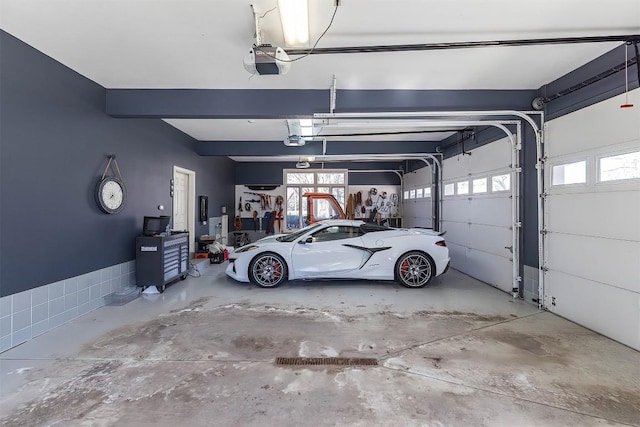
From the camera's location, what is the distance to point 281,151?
743 cm

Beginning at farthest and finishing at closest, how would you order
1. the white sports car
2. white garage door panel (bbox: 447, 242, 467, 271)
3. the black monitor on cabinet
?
white garage door panel (bbox: 447, 242, 467, 271) → the white sports car → the black monitor on cabinet

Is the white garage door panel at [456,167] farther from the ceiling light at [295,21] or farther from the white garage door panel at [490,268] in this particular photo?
the ceiling light at [295,21]

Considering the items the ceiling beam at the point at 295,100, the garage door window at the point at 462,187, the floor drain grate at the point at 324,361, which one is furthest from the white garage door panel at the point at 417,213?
the floor drain grate at the point at 324,361

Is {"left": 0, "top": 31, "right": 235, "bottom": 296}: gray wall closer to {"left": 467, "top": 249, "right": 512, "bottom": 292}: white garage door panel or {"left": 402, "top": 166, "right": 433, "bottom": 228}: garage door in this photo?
{"left": 467, "top": 249, "right": 512, "bottom": 292}: white garage door panel

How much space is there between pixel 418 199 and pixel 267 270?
5439 mm

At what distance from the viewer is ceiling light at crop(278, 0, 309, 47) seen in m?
2.16

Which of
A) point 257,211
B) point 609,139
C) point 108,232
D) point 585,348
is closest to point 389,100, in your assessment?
point 609,139

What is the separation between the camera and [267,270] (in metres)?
5.09

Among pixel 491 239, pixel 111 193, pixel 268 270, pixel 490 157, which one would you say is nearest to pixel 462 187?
pixel 490 157

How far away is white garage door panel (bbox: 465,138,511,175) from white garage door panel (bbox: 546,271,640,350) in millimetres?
1867

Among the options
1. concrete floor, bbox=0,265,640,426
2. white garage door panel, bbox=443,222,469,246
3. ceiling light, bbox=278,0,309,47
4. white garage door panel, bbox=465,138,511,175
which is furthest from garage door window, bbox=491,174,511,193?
ceiling light, bbox=278,0,309,47

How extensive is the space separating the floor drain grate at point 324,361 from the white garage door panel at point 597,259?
100 inches

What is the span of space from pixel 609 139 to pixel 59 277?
6.02 m

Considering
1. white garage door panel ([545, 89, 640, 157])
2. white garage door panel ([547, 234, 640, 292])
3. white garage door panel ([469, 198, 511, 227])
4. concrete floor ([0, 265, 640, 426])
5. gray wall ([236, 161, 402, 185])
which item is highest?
gray wall ([236, 161, 402, 185])
